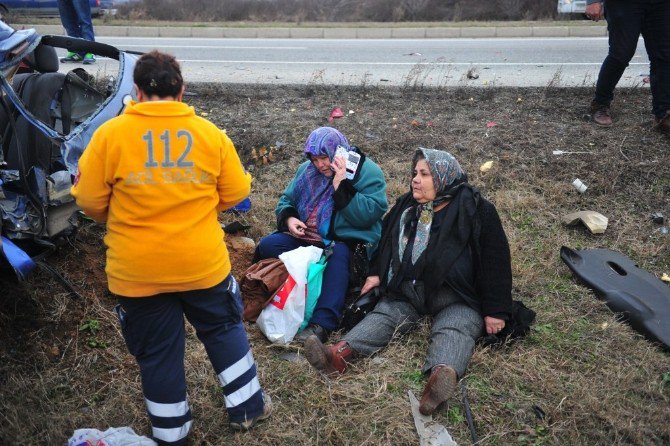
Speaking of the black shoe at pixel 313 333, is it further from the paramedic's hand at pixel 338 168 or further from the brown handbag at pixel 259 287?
the paramedic's hand at pixel 338 168

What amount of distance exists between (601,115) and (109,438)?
5.26 meters

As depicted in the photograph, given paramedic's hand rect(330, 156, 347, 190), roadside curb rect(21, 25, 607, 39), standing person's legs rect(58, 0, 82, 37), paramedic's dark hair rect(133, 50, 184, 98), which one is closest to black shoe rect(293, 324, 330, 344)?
paramedic's hand rect(330, 156, 347, 190)

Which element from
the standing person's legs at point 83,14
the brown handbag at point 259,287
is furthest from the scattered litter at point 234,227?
the standing person's legs at point 83,14

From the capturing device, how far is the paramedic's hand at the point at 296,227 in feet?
12.2

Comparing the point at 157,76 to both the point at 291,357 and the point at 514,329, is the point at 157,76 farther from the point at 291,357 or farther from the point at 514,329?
the point at 514,329

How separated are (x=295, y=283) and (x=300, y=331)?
294 mm

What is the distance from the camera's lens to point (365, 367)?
3.13 metres

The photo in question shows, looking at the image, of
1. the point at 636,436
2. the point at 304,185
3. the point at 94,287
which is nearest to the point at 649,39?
the point at 304,185

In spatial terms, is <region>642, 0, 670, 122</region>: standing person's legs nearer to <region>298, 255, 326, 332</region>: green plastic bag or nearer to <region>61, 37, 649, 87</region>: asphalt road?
<region>61, 37, 649, 87</region>: asphalt road

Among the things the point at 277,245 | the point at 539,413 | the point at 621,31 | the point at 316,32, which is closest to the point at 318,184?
the point at 277,245

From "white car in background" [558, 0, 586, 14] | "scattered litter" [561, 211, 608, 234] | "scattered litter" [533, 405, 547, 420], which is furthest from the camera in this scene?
"white car in background" [558, 0, 586, 14]

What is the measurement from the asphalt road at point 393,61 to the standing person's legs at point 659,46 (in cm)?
151

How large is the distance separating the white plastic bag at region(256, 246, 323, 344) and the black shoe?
47mm

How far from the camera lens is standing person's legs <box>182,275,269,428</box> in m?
2.50
